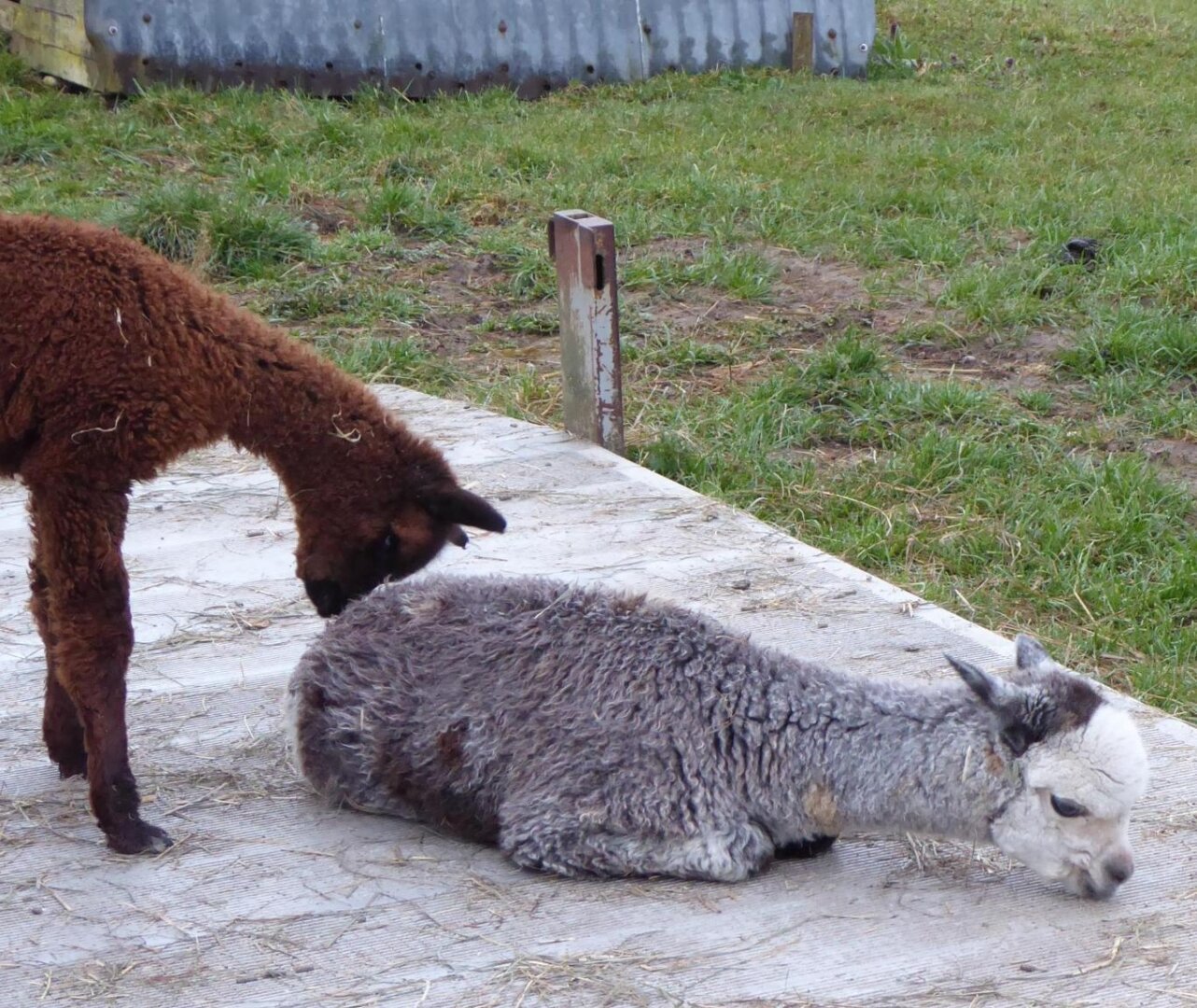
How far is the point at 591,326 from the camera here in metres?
6.77

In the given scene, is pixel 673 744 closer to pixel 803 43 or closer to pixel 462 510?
pixel 462 510

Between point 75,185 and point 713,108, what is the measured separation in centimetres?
539

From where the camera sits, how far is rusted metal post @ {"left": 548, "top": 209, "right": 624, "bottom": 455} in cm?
667

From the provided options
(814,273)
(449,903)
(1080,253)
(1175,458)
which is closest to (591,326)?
A: (1175,458)

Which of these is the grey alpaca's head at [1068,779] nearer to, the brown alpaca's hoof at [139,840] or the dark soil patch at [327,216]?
the brown alpaca's hoof at [139,840]

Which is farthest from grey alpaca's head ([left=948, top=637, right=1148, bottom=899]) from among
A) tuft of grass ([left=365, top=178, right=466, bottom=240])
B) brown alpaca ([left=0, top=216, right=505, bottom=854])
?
tuft of grass ([left=365, top=178, right=466, bottom=240])

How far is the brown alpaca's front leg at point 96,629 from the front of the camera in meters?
3.56

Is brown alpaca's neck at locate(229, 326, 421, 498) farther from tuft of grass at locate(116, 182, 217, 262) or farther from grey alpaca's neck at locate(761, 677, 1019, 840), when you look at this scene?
tuft of grass at locate(116, 182, 217, 262)

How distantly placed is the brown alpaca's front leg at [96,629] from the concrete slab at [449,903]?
0.44 ft

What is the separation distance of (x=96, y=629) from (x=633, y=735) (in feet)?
4.10

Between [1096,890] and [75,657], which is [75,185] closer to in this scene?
[75,657]

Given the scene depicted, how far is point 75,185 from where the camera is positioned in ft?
34.8

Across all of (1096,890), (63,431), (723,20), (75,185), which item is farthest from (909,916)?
(723,20)

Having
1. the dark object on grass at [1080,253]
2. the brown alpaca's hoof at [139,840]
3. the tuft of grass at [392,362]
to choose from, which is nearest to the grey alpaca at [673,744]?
the brown alpaca's hoof at [139,840]
